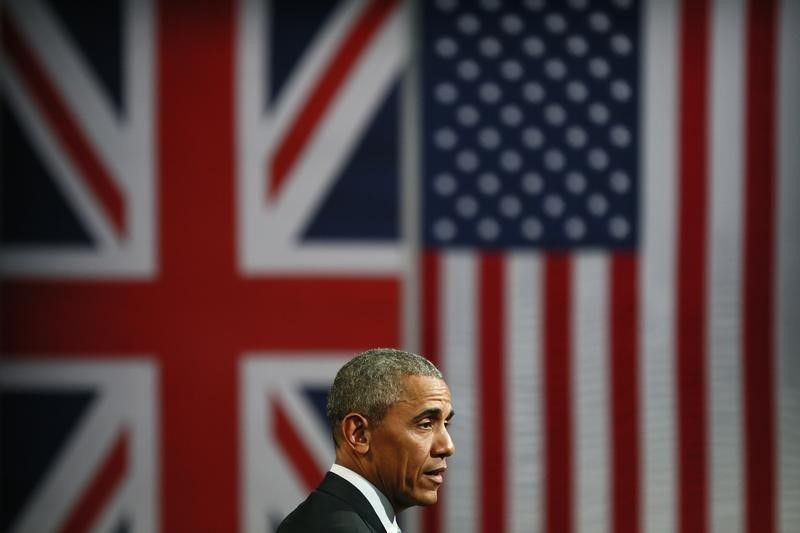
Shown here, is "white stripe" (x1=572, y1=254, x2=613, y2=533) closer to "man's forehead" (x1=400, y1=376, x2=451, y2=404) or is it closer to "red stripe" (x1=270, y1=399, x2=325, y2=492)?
"red stripe" (x1=270, y1=399, x2=325, y2=492)

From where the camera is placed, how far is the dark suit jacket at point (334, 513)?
1.54 metres

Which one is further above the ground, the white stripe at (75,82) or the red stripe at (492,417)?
the white stripe at (75,82)

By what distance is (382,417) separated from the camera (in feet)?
5.40

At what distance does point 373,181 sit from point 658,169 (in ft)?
3.54

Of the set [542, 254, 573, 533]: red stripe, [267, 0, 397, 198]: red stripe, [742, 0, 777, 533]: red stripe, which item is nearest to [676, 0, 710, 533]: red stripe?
[742, 0, 777, 533]: red stripe

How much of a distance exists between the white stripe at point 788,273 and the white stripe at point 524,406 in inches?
35.8

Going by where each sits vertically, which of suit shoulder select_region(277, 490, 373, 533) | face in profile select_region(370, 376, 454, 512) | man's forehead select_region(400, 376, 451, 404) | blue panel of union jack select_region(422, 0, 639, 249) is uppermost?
blue panel of union jack select_region(422, 0, 639, 249)

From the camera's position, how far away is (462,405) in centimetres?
401

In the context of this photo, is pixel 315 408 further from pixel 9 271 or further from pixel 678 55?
pixel 678 55

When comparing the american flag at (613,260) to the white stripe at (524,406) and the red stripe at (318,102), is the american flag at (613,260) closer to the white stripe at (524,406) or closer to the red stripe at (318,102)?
the white stripe at (524,406)

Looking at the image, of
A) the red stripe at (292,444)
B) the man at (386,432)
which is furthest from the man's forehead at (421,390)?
the red stripe at (292,444)

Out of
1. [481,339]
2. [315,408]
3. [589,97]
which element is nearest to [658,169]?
[589,97]

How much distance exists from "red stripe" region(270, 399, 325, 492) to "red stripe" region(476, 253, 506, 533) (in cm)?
62

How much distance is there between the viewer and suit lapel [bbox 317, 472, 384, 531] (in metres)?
1.60
